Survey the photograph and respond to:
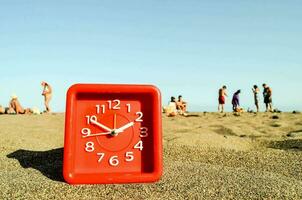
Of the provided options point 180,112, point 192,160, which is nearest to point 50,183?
point 192,160

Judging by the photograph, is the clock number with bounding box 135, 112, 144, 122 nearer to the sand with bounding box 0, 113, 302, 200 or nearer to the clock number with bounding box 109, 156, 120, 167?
the clock number with bounding box 109, 156, 120, 167

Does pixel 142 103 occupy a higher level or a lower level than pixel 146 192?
higher

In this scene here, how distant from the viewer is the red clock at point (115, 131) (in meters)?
2.57

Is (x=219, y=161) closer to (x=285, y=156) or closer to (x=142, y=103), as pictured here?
(x=285, y=156)

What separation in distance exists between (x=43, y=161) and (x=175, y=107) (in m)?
8.48

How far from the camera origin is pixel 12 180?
2605 mm

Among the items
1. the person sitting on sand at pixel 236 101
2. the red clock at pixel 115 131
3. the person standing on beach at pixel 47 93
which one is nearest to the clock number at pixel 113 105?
the red clock at pixel 115 131

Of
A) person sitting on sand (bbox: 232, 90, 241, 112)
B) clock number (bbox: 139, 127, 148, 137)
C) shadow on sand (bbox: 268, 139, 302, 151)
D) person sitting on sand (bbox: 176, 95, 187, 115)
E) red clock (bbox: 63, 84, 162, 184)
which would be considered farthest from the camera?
person sitting on sand (bbox: 232, 90, 241, 112)

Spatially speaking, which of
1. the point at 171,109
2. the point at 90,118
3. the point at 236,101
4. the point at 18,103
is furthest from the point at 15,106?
the point at 90,118

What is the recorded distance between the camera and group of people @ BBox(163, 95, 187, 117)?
36.6 feet

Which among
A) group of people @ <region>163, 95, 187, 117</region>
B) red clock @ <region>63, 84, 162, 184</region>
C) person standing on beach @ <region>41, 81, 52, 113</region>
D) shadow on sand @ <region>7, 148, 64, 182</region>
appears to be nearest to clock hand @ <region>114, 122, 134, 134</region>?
red clock @ <region>63, 84, 162, 184</region>

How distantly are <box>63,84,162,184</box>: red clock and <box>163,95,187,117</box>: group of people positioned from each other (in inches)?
329

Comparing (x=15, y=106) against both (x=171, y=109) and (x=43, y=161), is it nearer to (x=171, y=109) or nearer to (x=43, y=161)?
(x=171, y=109)

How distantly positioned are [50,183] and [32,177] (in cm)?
24
